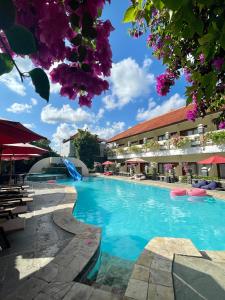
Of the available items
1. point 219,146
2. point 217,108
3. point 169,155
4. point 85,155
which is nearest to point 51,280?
point 217,108

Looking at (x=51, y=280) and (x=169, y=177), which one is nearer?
(x=51, y=280)

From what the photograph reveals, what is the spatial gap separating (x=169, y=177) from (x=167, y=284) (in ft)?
68.6

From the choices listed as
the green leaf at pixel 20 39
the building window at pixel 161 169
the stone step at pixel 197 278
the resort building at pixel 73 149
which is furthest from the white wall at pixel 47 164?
the green leaf at pixel 20 39

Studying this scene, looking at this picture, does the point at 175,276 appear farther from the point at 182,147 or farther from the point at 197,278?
the point at 182,147

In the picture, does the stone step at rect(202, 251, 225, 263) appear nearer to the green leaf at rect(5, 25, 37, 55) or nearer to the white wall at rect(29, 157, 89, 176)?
the green leaf at rect(5, 25, 37, 55)

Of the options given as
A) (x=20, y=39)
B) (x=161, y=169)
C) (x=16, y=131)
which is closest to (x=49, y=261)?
(x=16, y=131)

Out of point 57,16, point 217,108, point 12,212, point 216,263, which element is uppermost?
point 217,108

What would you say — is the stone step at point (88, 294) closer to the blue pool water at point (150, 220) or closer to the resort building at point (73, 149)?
the blue pool water at point (150, 220)

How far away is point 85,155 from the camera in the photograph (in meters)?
45.1

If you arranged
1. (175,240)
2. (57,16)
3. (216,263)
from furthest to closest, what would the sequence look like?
(175,240) → (216,263) → (57,16)

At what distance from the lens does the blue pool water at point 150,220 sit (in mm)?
8430

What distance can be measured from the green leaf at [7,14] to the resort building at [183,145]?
20.7 meters

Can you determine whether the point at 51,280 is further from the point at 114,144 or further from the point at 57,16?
the point at 114,144

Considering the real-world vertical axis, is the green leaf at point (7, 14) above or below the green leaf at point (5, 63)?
above
